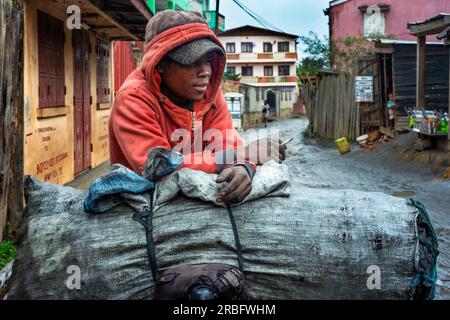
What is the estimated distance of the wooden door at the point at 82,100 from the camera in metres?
8.58

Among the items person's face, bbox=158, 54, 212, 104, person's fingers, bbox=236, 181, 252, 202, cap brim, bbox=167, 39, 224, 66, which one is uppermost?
cap brim, bbox=167, 39, 224, 66

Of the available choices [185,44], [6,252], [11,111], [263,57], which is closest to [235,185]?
[185,44]

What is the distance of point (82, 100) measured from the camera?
9039 millimetres

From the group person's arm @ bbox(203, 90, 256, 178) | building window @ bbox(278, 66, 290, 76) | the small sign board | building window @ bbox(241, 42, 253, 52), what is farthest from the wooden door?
building window @ bbox(278, 66, 290, 76)

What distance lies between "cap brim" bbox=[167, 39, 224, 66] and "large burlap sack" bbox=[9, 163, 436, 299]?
44 cm

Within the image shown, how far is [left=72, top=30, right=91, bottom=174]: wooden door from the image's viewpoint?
28.1 feet

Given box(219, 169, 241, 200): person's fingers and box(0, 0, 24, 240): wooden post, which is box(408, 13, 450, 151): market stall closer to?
box(0, 0, 24, 240): wooden post

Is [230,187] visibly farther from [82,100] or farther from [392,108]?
[392,108]

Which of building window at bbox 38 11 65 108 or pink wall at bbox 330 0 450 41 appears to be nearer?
building window at bbox 38 11 65 108

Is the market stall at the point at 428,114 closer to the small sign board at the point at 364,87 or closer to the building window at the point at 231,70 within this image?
the small sign board at the point at 364,87

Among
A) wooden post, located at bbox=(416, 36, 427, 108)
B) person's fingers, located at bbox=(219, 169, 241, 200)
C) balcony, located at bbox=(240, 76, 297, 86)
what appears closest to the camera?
person's fingers, located at bbox=(219, 169, 241, 200)

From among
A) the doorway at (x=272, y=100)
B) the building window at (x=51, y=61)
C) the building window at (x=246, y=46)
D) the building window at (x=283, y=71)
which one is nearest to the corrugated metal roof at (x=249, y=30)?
the building window at (x=246, y=46)

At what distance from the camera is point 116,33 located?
10.6 meters

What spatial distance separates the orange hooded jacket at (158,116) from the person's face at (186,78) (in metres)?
0.05
